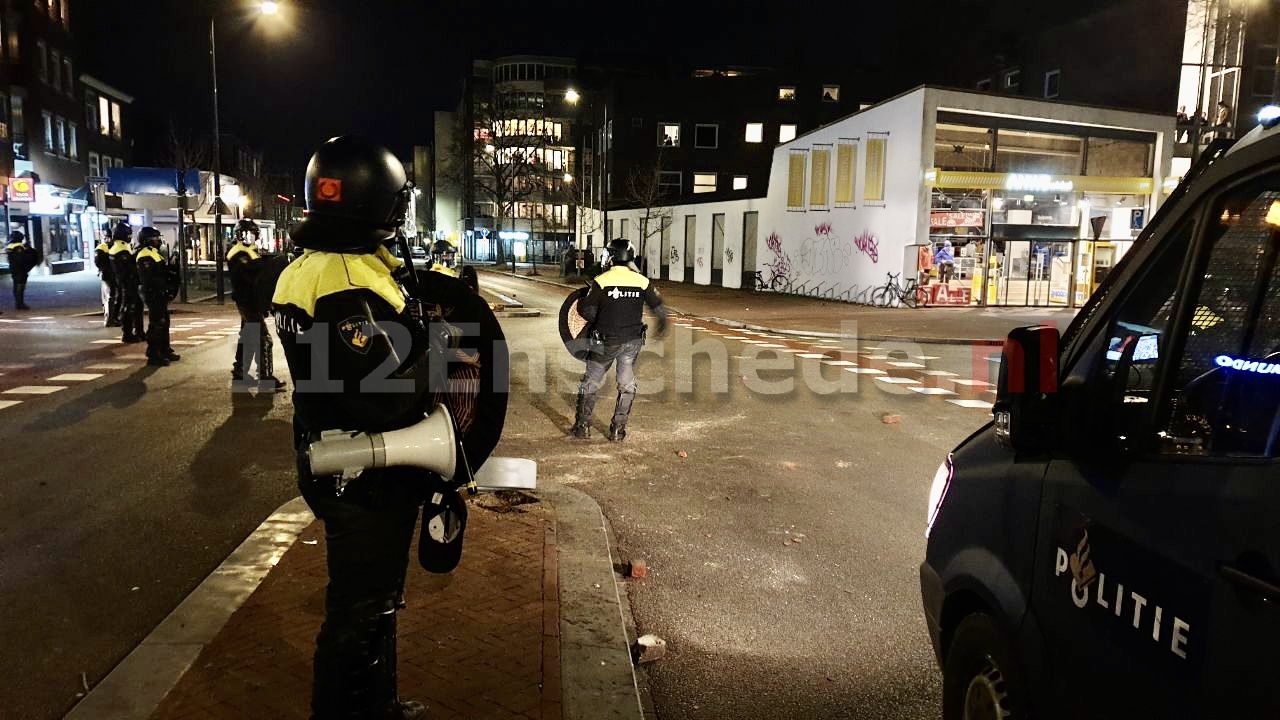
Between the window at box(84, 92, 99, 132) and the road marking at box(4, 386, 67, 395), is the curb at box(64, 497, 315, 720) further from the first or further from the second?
the window at box(84, 92, 99, 132)

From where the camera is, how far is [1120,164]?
29953 millimetres

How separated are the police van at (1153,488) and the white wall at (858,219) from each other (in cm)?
2490

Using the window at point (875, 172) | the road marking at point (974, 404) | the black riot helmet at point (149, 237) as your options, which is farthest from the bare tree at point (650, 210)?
the road marking at point (974, 404)

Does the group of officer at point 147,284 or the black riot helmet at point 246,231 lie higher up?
the black riot helmet at point 246,231

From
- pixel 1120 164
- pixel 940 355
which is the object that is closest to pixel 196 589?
pixel 940 355

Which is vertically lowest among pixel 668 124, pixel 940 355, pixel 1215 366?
pixel 940 355

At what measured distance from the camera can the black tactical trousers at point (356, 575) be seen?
2.80m

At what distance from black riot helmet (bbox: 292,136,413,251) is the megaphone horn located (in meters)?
0.66

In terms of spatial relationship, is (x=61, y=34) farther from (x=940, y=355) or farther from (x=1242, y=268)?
(x=1242, y=268)

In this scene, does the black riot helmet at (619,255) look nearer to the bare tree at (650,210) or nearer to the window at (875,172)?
the window at (875,172)

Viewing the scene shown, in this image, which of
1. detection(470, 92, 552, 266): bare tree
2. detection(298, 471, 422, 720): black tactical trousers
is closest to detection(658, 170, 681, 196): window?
detection(470, 92, 552, 266): bare tree

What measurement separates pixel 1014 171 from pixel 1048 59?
16668 millimetres

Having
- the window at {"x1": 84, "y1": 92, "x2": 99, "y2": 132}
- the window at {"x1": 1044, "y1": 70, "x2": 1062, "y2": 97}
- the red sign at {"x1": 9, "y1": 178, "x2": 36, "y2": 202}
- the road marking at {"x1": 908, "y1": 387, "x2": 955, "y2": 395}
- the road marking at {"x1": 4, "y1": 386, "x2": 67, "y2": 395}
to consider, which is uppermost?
the window at {"x1": 1044, "y1": 70, "x2": 1062, "y2": 97}

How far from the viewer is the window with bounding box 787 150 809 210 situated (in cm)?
3188
